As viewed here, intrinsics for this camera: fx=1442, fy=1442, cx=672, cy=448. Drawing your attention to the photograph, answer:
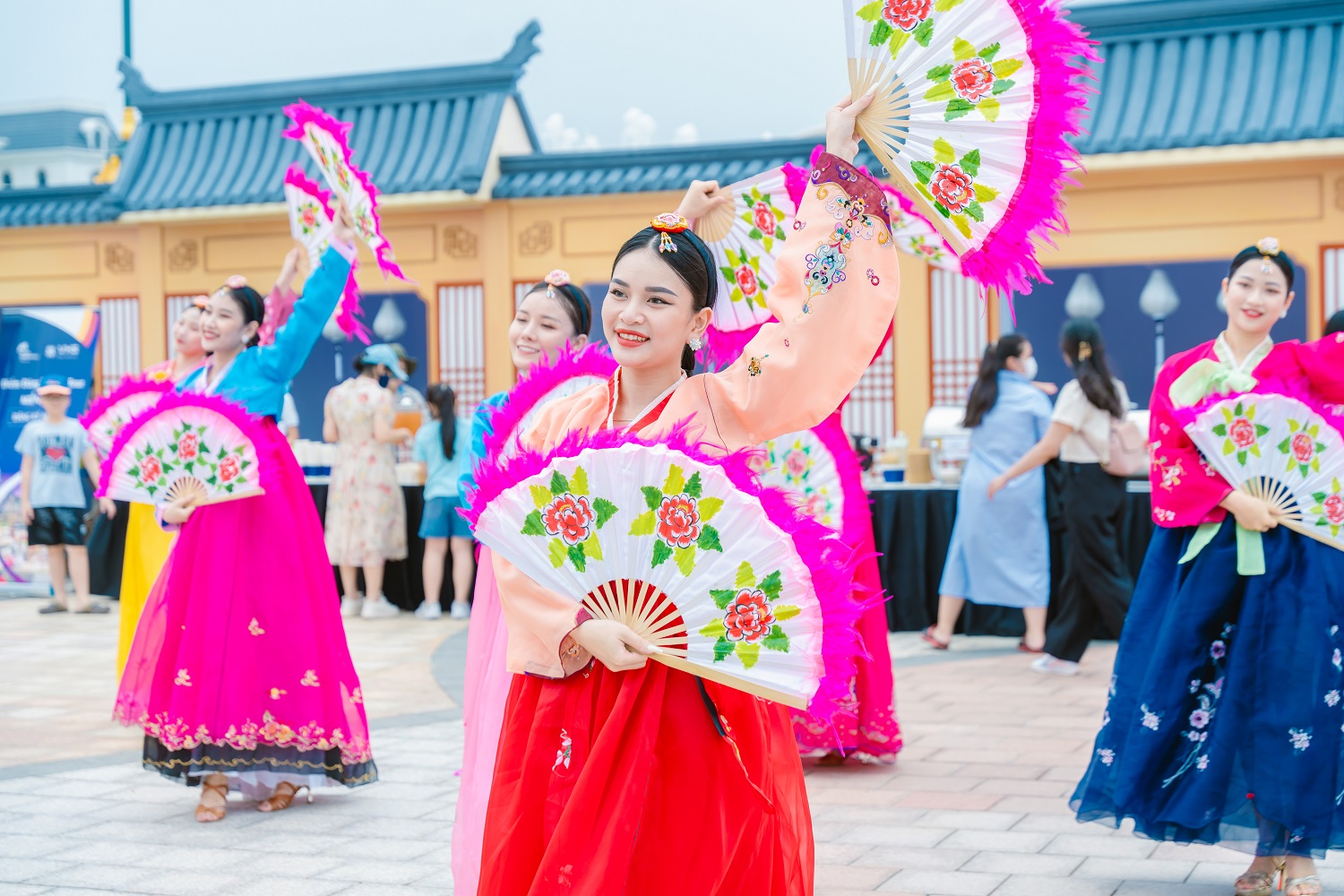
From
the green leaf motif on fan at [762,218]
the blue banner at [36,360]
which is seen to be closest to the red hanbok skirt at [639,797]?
the green leaf motif on fan at [762,218]

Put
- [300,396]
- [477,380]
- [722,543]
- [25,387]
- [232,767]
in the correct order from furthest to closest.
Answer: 1. [300,396]
2. [477,380]
3. [25,387]
4. [232,767]
5. [722,543]

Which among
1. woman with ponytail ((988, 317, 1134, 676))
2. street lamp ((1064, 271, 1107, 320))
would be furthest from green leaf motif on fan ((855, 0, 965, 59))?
street lamp ((1064, 271, 1107, 320))

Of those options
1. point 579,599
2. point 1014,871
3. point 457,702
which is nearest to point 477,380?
point 457,702

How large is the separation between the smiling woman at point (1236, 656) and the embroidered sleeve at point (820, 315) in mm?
1424

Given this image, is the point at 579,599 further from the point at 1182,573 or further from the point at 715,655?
the point at 1182,573

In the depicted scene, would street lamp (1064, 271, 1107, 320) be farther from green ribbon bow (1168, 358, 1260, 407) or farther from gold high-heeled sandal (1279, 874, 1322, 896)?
gold high-heeled sandal (1279, 874, 1322, 896)

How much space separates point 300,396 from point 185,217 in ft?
6.37

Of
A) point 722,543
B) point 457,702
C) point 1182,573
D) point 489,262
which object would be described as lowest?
point 457,702

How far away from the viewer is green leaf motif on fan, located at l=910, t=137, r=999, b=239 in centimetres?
203

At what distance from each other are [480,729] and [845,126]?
4.46 feet

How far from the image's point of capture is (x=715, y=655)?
6.19 feet

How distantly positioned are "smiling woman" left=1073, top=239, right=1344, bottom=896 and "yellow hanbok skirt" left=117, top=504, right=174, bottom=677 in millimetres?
3134

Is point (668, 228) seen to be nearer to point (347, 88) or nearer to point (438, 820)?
point (438, 820)

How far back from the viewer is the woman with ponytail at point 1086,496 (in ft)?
19.8
